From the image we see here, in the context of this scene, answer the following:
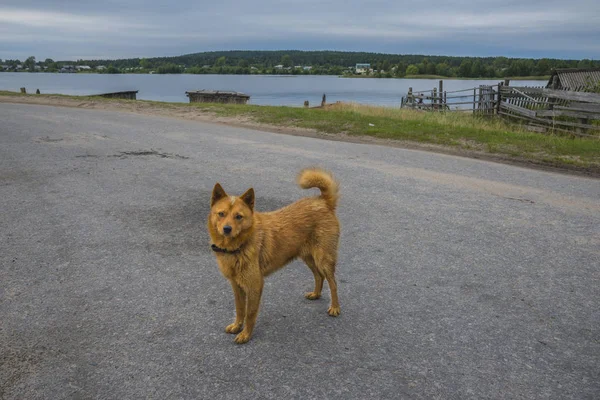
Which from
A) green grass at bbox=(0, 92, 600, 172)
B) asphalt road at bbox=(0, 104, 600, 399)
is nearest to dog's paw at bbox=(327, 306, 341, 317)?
asphalt road at bbox=(0, 104, 600, 399)

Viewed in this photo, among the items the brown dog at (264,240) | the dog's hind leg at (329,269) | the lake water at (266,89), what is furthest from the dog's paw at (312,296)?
the lake water at (266,89)

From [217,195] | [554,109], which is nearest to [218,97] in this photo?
[554,109]

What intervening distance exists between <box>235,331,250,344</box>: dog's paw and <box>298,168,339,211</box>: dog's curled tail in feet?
4.83

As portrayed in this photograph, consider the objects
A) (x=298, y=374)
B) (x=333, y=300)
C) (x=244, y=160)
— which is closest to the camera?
(x=298, y=374)

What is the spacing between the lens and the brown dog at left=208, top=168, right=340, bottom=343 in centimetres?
401

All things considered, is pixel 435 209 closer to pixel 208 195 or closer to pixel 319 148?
pixel 208 195

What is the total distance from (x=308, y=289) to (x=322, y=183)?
1221mm

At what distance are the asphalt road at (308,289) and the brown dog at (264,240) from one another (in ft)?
1.03

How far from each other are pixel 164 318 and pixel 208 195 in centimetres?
414

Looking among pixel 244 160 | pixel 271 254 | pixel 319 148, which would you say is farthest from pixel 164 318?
pixel 319 148

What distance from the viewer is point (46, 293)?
4.99 m

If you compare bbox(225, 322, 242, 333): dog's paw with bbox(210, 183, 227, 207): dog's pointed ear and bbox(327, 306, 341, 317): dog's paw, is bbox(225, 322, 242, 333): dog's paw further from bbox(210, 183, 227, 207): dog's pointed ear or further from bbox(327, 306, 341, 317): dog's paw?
bbox(210, 183, 227, 207): dog's pointed ear

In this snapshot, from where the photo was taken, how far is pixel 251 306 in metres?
4.11

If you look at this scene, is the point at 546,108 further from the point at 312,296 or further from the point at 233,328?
→ the point at 233,328
